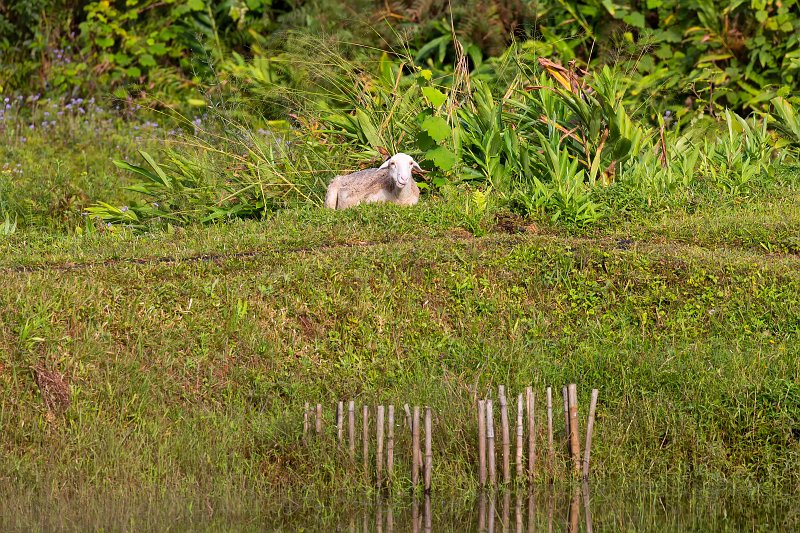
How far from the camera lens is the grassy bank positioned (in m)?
6.45

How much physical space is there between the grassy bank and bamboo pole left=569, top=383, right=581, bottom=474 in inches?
6.5

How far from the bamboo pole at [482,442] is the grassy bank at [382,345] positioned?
11cm

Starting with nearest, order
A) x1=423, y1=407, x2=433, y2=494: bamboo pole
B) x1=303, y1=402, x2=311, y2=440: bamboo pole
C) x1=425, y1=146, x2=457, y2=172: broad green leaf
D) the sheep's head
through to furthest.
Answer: x1=423, y1=407, x2=433, y2=494: bamboo pole < x1=303, y1=402, x2=311, y2=440: bamboo pole < the sheep's head < x1=425, y1=146, x2=457, y2=172: broad green leaf

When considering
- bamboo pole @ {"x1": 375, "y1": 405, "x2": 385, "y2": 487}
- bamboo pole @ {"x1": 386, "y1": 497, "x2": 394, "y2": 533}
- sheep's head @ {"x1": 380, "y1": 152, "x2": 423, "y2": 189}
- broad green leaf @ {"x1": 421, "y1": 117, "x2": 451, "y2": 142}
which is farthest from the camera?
broad green leaf @ {"x1": 421, "y1": 117, "x2": 451, "y2": 142}

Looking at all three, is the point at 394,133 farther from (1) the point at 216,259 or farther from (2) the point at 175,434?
(2) the point at 175,434

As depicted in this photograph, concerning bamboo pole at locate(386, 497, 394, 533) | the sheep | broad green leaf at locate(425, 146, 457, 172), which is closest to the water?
bamboo pole at locate(386, 497, 394, 533)

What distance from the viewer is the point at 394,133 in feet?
35.0

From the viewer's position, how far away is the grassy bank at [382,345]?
6449mm

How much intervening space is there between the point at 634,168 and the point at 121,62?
7824 millimetres

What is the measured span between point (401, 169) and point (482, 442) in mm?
3707

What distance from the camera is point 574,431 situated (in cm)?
636

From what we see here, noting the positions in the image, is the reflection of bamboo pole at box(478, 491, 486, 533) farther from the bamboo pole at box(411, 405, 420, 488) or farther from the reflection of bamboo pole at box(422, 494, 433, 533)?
the bamboo pole at box(411, 405, 420, 488)

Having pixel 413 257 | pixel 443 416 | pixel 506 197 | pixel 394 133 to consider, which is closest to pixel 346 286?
pixel 413 257

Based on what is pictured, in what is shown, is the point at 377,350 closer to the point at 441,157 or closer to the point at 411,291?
the point at 411,291
